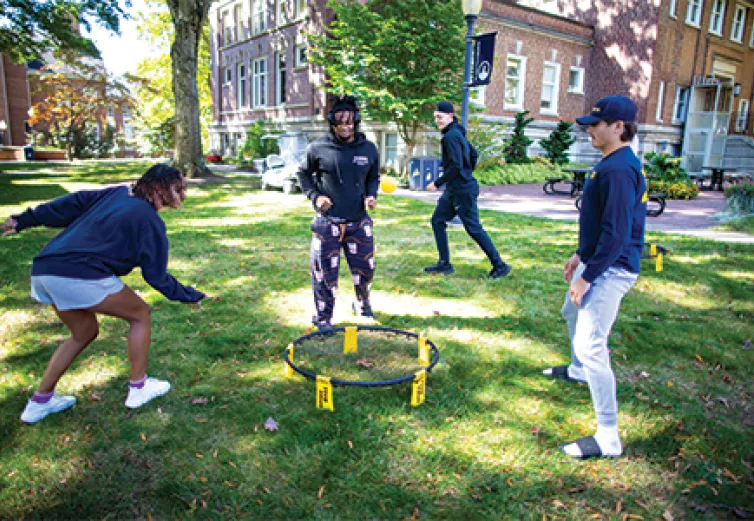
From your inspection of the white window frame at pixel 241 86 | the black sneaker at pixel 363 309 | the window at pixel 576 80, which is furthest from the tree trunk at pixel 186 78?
the window at pixel 576 80

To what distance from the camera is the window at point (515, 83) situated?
23688 millimetres

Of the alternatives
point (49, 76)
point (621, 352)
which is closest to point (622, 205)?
point (621, 352)

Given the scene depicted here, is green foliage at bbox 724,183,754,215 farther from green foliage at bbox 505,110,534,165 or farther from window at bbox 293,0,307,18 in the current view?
window at bbox 293,0,307,18

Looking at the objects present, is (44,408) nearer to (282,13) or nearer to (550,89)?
(550,89)

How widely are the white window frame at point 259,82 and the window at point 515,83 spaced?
14.1m

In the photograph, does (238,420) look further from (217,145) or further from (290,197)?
(217,145)

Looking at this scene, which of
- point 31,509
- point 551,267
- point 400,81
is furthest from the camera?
point 400,81

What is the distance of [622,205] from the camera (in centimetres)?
280

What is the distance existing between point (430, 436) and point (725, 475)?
1732mm

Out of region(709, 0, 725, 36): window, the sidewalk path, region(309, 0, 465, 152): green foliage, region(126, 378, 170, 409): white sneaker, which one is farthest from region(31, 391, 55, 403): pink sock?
region(709, 0, 725, 36): window

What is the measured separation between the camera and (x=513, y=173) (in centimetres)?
1997

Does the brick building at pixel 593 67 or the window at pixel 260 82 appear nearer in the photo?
the brick building at pixel 593 67

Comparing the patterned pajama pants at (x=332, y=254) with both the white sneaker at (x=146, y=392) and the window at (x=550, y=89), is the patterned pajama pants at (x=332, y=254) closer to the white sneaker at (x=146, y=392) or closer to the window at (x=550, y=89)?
the white sneaker at (x=146, y=392)

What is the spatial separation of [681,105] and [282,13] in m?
22.0
